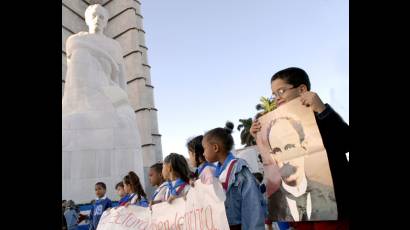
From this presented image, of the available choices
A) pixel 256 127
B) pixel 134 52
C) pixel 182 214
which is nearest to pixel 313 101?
pixel 256 127

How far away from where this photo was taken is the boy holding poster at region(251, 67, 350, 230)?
5.72 feet

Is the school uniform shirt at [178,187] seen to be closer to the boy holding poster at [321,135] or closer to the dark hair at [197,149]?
the dark hair at [197,149]

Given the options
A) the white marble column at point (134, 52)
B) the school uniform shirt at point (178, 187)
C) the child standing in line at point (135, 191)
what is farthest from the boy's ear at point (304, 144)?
the white marble column at point (134, 52)

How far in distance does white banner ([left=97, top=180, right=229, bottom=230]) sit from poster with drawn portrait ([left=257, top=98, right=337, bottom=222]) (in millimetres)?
354

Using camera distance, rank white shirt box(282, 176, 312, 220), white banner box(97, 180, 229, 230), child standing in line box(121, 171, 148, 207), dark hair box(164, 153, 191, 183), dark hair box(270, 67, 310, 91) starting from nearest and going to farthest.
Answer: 1. white shirt box(282, 176, 312, 220)
2. dark hair box(270, 67, 310, 91)
3. white banner box(97, 180, 229, 230)
4. dark hair box(164, 153, 191, 183)
5. child standing in line box(121, 171, 148, 207)

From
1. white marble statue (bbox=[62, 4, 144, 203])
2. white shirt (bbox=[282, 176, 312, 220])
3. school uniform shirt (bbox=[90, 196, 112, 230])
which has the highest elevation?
white marble statue (bbox=[62, 4, 144, 203])

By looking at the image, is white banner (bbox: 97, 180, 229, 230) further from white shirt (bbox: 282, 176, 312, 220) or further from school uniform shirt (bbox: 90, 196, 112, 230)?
school uniform shirt (bbox: 90, 196, 112, 230)

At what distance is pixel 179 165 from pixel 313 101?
5.24 feet

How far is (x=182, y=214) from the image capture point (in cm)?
253

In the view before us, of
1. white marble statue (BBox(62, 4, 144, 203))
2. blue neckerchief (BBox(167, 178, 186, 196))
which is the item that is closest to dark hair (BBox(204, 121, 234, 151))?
blue neckerchief (BBox(167, 178, 186, 196))

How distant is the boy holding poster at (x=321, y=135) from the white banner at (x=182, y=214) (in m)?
0.40

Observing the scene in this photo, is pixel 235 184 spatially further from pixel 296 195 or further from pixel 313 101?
pixel 313 101
